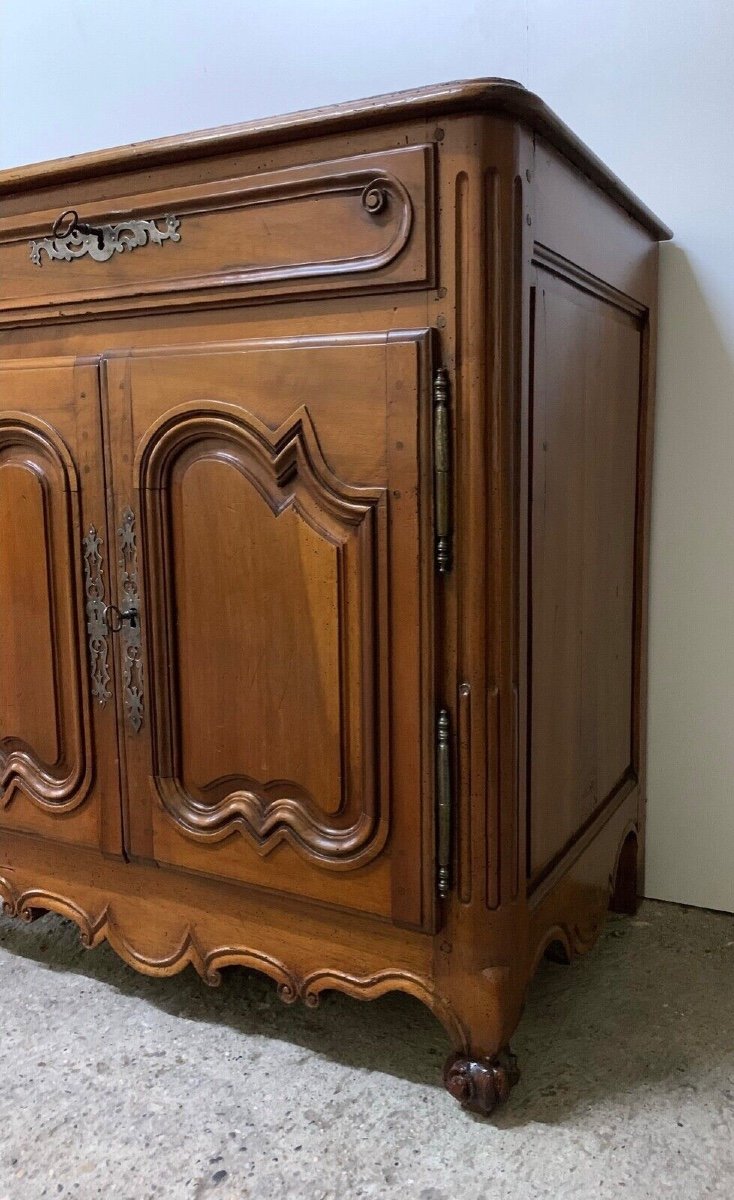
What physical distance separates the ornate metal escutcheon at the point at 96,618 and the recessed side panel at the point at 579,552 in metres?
0.54

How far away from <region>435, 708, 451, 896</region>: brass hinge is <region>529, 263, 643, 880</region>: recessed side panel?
12 centimetres

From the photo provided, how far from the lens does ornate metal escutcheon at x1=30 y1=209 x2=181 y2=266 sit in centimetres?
113

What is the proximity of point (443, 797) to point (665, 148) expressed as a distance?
1.05m

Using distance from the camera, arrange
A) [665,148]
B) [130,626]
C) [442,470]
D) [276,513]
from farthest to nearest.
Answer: [665,148] < [130,626] < [276,513] < [442,470]

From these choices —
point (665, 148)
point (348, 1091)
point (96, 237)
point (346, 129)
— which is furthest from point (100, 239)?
point (348, 1091)

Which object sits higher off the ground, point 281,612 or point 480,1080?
point 281,612

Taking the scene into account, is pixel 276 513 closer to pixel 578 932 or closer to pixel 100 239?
pixel 100 239

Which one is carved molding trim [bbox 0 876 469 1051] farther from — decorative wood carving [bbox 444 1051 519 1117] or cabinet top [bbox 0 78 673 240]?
cabinet top [bbox 0 78 673 240]

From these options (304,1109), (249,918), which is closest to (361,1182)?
(304,1109)

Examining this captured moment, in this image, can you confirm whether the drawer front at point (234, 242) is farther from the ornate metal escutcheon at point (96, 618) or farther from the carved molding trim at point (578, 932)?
the carved molding trim at point (578, 932)

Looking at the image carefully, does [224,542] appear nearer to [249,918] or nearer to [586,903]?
[249,918]

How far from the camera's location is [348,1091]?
1160mm

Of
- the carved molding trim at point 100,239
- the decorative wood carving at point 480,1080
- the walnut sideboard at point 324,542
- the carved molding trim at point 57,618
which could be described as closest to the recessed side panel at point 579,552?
the walnut sideboard at point 324,542

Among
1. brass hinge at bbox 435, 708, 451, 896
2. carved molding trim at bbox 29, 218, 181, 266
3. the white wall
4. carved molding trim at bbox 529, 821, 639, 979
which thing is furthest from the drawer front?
carved molding trim at bbox 529, 821, 639, 979
